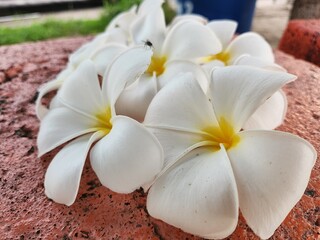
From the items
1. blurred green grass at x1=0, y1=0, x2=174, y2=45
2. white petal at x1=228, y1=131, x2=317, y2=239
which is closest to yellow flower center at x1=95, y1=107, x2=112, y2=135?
white petal at x1=228, y1=131, x2=317, y2=239

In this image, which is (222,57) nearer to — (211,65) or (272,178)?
(211,65)

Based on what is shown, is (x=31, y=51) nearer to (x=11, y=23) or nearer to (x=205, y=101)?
(x=205, y=101)

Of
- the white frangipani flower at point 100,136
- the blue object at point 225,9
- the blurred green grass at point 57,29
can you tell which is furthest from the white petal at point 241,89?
the blue object at point 225,9

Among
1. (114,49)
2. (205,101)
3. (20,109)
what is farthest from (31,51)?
(205,101)

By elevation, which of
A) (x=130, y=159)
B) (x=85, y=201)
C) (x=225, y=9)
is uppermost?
(x=130, y=159)

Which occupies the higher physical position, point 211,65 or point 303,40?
point 211,65

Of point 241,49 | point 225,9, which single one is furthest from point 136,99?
point 225,9
